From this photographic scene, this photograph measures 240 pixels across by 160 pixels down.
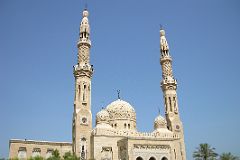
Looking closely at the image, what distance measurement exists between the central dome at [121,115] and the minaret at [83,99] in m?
5.55

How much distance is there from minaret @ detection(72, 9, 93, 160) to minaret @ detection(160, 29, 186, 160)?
11.7 metres

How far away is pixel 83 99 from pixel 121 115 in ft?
21.9

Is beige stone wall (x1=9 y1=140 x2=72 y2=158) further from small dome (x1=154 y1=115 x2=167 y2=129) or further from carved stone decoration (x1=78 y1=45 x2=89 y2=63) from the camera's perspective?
small dome (x1=154 y1=115 x2=167 y2=129)

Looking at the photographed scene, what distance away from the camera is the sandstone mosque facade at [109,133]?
32531mm

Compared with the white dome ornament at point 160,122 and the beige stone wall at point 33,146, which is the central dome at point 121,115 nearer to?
the white dome ornament at point 160,122

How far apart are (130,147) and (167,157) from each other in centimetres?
487

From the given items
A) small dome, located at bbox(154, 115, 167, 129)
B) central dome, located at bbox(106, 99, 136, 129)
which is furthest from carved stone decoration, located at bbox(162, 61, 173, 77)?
central dome, located at bbox(106, 99, 136, 129)

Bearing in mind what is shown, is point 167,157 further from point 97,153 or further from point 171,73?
point 171,73

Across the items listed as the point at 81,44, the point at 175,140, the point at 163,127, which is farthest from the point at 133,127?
the point at 81,44

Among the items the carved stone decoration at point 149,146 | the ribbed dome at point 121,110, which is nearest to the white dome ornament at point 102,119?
the ribbed dome at point 121,110

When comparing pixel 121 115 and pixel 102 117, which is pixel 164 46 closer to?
pixel 121 115

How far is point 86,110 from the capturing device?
34.1 meters

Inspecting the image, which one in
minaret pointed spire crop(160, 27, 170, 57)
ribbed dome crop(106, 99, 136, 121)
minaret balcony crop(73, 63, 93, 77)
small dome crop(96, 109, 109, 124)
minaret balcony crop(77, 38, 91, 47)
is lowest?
small dome crop(96, 109, 109, 124)

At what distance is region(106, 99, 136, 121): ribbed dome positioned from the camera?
1528 inches
